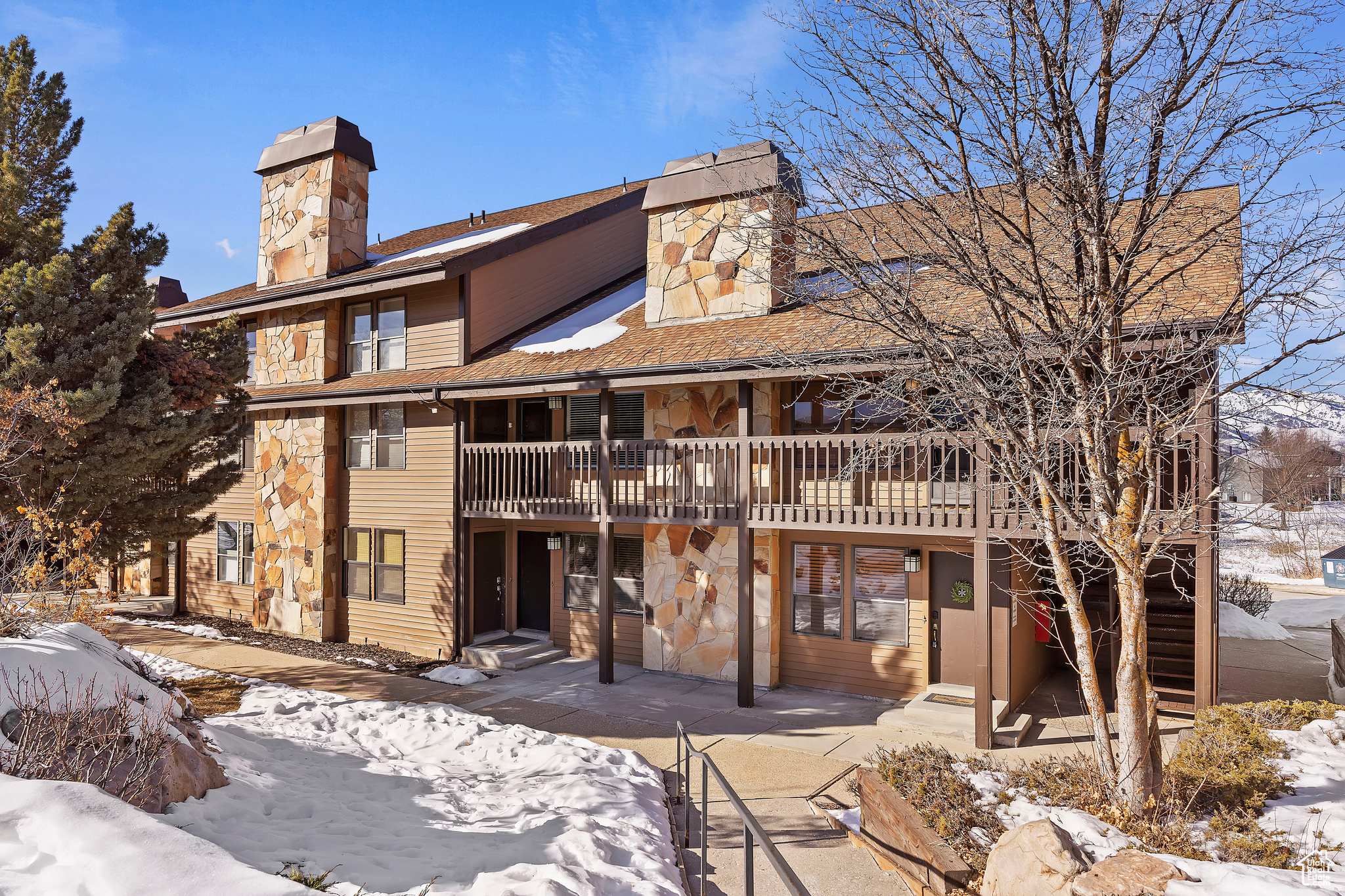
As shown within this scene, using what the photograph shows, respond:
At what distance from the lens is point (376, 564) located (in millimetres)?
15234

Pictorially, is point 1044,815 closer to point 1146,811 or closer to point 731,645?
point 1146,811

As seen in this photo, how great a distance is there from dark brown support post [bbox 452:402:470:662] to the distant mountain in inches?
461

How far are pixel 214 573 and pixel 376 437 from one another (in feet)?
20.0

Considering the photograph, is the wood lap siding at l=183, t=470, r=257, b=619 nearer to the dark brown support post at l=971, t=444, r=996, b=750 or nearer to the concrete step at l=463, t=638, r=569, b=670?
the concrete step at l=463, t=638, r=569, b=670

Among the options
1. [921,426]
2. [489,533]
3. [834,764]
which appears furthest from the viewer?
[489,533]

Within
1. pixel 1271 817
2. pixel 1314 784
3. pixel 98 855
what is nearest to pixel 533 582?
pixel 98 855

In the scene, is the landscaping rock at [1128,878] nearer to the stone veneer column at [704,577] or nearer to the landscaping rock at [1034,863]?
the landscaping rock at [1034,863]

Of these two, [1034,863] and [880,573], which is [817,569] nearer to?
[880,573]

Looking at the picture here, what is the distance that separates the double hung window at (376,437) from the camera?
49.6 feet

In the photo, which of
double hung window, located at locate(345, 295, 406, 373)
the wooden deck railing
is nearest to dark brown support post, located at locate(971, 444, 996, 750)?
the wooden deck railing

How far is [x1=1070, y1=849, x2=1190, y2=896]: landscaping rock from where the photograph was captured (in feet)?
15.0

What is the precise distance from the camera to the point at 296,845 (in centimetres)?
547

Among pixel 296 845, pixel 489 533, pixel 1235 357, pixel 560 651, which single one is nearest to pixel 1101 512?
pixel 1235 357

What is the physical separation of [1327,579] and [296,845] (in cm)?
2064
